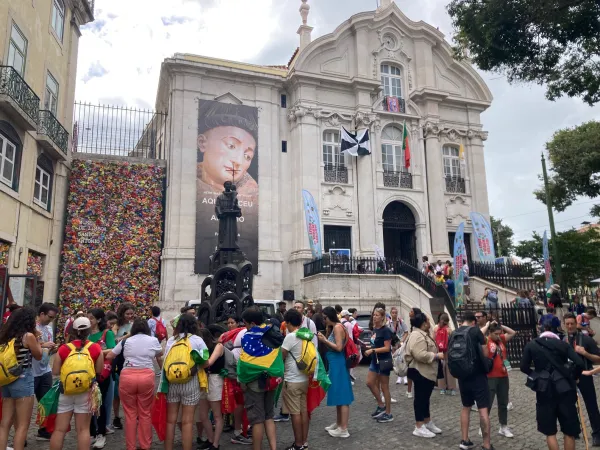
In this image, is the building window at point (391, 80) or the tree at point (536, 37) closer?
the tree at point (536, 37)

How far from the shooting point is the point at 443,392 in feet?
33.1

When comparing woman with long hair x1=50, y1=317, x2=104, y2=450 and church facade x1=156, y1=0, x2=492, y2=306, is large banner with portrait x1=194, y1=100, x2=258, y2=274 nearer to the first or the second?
church facade x1=156, y1=0, x2=492, y2=306

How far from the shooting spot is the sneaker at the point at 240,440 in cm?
659

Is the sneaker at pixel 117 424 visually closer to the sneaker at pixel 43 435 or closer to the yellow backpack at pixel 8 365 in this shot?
the sneaker at pixel 43 435

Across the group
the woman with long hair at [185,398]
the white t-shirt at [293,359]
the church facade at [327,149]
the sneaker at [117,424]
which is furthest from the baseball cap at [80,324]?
the church facade at [327,149]

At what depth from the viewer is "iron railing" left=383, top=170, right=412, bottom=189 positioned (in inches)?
987

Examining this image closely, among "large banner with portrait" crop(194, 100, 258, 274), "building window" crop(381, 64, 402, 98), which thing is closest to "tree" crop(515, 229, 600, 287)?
"building window" crop(381, 64, 402, 98)

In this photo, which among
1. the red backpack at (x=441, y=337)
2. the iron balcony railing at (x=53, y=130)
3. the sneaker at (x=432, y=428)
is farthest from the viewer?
the iron balcony railing at (x=53, y=130)

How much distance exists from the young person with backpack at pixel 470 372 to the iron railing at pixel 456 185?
69.9 ft

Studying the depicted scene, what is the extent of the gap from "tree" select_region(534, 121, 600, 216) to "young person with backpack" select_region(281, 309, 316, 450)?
17.0 metres

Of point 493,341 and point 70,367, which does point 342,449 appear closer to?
point 493,341

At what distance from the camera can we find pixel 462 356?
609cm

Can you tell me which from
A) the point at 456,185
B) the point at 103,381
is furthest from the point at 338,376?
the point at 456,185

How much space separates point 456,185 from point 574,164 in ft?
22.5
